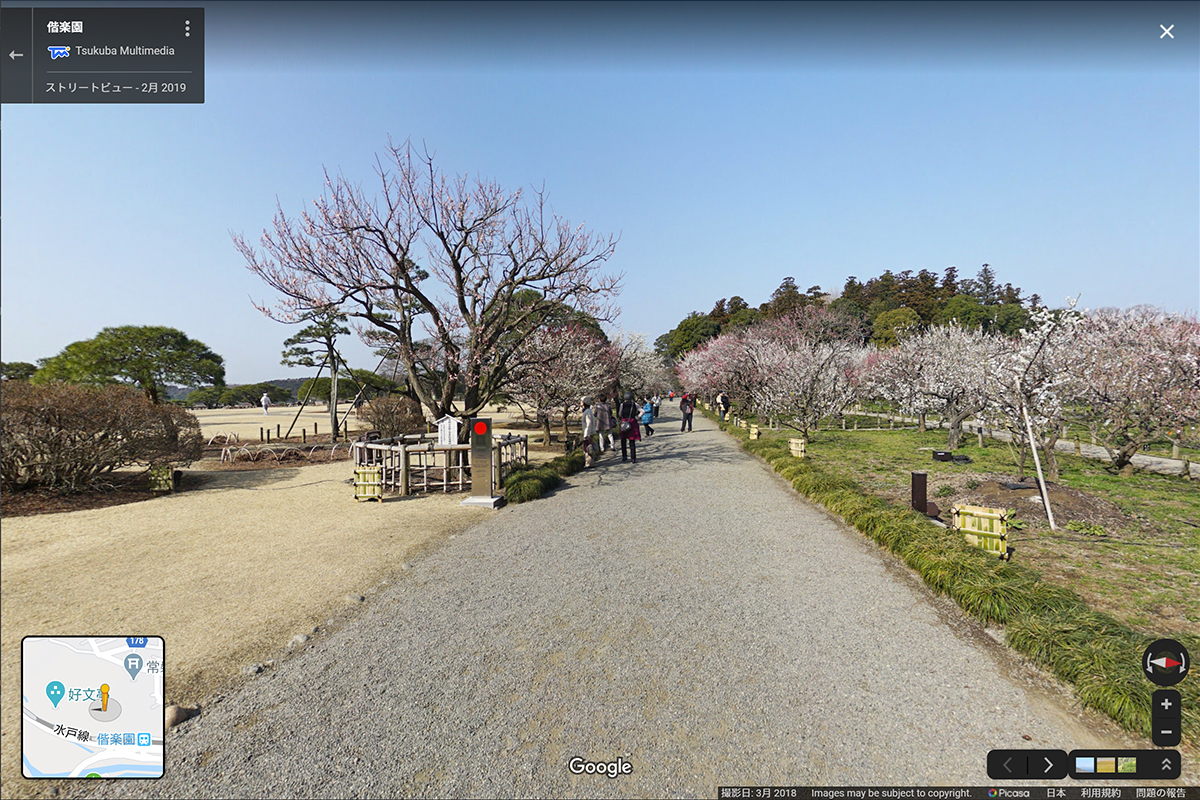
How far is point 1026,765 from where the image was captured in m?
2.37

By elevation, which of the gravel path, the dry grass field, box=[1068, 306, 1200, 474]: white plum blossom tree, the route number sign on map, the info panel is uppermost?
the info panel

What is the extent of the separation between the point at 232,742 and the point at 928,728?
4.33m

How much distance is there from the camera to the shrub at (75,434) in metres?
7.40

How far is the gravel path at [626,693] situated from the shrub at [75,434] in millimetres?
7073

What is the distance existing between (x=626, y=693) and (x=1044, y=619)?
3.67 metres

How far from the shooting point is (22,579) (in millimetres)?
1662

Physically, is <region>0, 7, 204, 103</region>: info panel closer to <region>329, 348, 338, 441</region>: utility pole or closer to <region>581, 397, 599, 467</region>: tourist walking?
<region>581, 397, 599, 467</region>: tourist walking

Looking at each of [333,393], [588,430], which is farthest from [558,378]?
[333,393]

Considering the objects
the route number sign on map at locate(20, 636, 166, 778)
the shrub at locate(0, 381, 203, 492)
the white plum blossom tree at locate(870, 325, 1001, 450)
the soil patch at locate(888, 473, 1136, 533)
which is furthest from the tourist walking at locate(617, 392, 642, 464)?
the route number sign on map at locate(20, 636, 166, 778)

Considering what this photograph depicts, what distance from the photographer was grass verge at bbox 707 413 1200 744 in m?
2.91

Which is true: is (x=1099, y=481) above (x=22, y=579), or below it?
below

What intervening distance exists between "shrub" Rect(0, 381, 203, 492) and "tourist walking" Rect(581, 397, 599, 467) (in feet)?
31.3

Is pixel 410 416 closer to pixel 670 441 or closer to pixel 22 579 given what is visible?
pixel 670 441

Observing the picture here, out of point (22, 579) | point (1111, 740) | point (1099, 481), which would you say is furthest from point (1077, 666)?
point (1099, 481)
